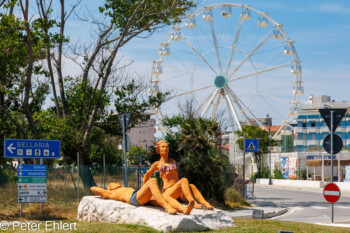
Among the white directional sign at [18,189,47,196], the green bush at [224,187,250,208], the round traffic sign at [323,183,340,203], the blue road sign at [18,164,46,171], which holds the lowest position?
the green bush at [224,187,250,208]

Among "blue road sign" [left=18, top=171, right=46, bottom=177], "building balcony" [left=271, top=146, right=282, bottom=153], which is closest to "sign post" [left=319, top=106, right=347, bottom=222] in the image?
"blue road sign" [left=18, top=171, right=46, bottom=177]

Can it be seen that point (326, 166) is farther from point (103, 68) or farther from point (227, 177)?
point (103, 68)

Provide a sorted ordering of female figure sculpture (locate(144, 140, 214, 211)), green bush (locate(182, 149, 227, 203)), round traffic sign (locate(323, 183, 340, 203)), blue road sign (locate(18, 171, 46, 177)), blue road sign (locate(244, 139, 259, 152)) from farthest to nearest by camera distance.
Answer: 1. blue road sign (locate(244, 139, 259, 152))
2. green bush (locate(182, 149, 227, 203))
3. blue road sign (locate(18, 171, 46, 177))
4. round traffic sign (locate(323, 183, 340, 203))
5. female figure sculpture (locate(144, 140, 214, 211))

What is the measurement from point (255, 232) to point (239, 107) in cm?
4057

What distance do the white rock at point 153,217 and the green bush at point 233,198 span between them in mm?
10285

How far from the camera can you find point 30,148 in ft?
56.1

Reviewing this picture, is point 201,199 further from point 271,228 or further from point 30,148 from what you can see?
point 30,148

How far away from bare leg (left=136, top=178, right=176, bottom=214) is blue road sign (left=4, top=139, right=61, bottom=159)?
5.95 m

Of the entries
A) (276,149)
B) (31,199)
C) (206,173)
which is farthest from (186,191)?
(276,149)

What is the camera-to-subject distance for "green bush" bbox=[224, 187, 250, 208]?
75.7 ft

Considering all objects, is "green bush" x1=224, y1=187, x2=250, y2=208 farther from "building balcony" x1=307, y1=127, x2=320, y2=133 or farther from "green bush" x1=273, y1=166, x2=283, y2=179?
"building balcony" x1=307, y1=127, x2=320, y2=133

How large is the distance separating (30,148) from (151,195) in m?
6.34

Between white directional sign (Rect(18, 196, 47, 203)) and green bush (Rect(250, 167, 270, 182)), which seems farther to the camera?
green bush (Rect(250, 167, 270, 182))

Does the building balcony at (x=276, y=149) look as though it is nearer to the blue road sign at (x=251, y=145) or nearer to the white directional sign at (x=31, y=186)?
the blue road sign at (x=251, y=145)
